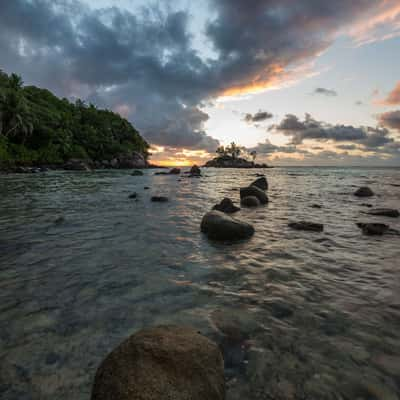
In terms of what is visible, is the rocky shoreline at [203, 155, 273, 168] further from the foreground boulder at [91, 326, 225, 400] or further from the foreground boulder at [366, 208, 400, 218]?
the foreground boulder at [91, 326, 225, 400]

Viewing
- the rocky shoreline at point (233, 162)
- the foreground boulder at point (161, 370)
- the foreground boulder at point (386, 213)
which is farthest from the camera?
the rocky shoreline at point (233, 162)

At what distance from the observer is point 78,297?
350 centimetres

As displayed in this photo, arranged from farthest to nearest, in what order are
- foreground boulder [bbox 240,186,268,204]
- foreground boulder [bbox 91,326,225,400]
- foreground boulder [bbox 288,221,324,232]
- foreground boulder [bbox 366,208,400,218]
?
foreground boulder [bbox 240,186,268,204] → foreground boulder [bbox 366,208,400,218] → foreground boulder [bbox 288,221,324,232] → foreground boulder [bbox 91,326,225,400]

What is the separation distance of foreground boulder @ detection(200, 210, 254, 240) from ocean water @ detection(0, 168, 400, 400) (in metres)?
0.33

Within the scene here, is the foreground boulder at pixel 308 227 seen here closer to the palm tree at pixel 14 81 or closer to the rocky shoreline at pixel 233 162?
the palm tree at pixel 14 81

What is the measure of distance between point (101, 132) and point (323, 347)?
99.1 metres

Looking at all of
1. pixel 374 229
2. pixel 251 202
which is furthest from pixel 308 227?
pixel 251 202

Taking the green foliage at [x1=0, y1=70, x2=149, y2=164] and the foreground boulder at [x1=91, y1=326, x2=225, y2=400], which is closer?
the foreground boulder at [x1=91, y1=326, x2=225, y2=400]

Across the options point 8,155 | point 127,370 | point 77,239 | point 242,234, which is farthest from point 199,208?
point 8,155

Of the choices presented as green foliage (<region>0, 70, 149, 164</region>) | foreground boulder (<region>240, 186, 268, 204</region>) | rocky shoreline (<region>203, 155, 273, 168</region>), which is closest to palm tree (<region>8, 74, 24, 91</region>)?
green foliage (<region>0, 70, 149, 164</region>)

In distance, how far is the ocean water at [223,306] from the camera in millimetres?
2182

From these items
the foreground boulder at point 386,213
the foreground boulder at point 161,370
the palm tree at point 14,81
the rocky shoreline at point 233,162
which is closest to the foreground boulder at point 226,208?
the foreground boulder at point 386,213

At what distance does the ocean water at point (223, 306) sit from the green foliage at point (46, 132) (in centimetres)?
5545

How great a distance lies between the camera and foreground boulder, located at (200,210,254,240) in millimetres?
6441
